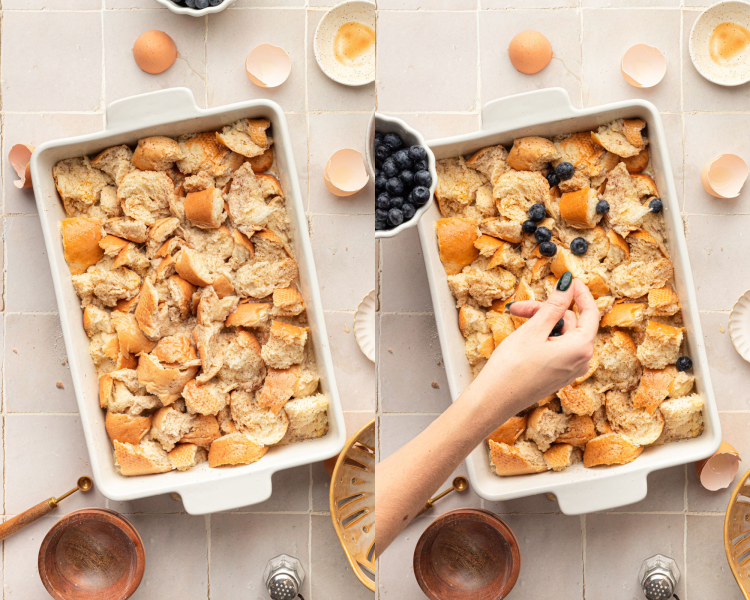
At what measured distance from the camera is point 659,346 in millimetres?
771

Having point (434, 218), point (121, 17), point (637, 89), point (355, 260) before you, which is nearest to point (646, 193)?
point (637, 89)

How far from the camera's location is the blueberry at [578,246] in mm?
770

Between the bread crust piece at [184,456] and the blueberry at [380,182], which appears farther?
the bread crust piece at [184,456]

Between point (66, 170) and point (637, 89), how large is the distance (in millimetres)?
797

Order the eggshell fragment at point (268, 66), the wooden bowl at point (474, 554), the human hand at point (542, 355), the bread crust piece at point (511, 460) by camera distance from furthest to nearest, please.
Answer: the eggshell fragment at point (268, 66) < the bread crust piece at point (511, 460) < the wooden bowl at point (474, 554) < the human hand at point (542, 355)

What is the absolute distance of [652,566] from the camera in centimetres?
69

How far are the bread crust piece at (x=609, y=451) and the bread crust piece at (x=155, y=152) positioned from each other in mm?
662

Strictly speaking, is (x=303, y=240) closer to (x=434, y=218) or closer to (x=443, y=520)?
(x=434, y=218)

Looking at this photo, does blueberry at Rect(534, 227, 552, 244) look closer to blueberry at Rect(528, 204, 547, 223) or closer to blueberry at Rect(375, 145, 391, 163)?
blueberry at Rect(528, 204, 547, 223)

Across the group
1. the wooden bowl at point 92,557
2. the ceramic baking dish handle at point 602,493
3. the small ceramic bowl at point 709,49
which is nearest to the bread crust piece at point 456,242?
the ceramic baking dish handle at point 602,493

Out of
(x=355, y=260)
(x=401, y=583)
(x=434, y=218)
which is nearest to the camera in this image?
(x=401, y=583)

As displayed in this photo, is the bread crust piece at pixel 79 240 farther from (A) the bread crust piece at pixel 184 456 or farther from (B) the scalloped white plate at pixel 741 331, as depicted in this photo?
(B) the scalloped white plate at pixel 741 331

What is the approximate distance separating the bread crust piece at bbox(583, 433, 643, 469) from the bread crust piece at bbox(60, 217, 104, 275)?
27.9 inches

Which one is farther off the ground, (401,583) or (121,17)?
(121,17)
